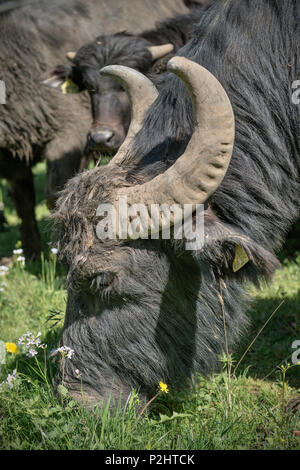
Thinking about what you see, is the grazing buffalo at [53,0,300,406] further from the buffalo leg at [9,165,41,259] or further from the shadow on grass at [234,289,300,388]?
the buffalo leg at [9,165,41,259]

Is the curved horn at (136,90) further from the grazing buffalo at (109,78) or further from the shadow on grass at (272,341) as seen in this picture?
the grazing buffalo at (109,78)

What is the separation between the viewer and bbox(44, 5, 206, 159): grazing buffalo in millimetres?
6145

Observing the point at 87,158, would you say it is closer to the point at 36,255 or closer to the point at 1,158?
the point at 1,158

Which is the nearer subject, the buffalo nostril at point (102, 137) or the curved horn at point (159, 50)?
the buffalo nostril at point (102, 137)

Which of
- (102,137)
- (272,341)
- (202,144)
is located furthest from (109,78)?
(202,144)

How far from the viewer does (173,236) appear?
9.64ft

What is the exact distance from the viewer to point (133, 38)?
6664 millimetres

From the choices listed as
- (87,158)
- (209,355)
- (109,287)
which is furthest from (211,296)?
(87,158)

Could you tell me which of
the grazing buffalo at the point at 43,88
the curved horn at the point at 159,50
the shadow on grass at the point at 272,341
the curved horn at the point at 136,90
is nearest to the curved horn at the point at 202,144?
the curved horn at the point at 136,90

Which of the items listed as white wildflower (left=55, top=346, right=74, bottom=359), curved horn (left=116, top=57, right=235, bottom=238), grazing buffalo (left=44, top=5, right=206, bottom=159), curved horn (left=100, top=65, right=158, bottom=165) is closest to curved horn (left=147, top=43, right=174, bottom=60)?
grazing buffalo (left=44, top=5, right=206, bottom=159)

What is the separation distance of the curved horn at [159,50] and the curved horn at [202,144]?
399 centimetres

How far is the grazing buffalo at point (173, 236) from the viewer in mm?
3092

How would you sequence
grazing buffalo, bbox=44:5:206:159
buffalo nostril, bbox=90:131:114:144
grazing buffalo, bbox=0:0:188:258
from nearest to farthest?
buffalo nostril, bbox=90:131:114:144
grazing buffalo, bbox=44:5:206:159
grazing buffalo, bbox=0:0:188:258

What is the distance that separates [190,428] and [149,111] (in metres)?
2.08
